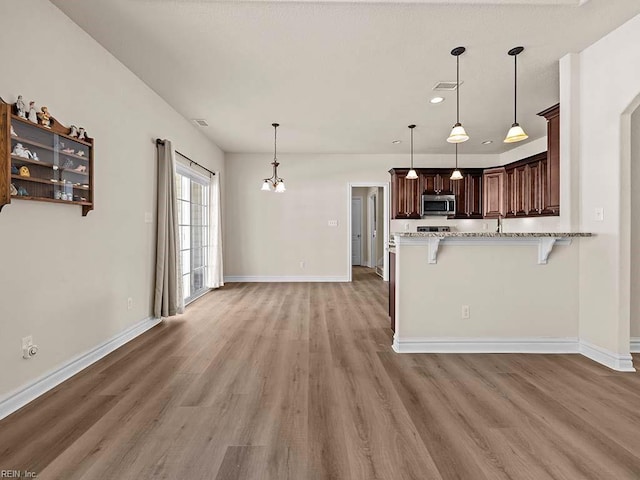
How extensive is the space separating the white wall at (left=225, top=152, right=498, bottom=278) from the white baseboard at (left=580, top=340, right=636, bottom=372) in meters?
4.37

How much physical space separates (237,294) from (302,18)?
4467mm

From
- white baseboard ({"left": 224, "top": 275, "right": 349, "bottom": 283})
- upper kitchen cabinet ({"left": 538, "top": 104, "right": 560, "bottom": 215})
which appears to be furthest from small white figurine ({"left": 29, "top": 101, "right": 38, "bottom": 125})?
white baseboard ({"left": 224, "top": 275, "right": 349, "bottom": 283})

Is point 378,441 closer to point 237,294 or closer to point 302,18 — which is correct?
point 302,18

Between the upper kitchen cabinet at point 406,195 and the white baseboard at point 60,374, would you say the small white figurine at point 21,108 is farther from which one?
the upper kitchen cabinet at point 406,195

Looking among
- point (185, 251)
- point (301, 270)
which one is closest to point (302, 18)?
point (185, 251)

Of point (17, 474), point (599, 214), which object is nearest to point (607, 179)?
point (599, 214)

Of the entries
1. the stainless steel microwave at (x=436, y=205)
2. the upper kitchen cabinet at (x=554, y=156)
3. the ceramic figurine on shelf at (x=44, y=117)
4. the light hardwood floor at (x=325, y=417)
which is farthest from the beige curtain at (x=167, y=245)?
Result: the stainless steel microwave at (x=436, y=205)

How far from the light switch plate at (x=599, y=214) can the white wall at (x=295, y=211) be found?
4.28 m

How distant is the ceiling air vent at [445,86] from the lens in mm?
3768

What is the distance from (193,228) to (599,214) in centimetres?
537

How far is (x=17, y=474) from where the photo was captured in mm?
1575

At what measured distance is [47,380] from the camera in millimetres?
2396

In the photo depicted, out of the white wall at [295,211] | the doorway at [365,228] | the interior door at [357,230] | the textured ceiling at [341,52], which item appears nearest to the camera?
the textured ceiling at [341,52]

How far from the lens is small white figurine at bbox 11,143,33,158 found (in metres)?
2.11
